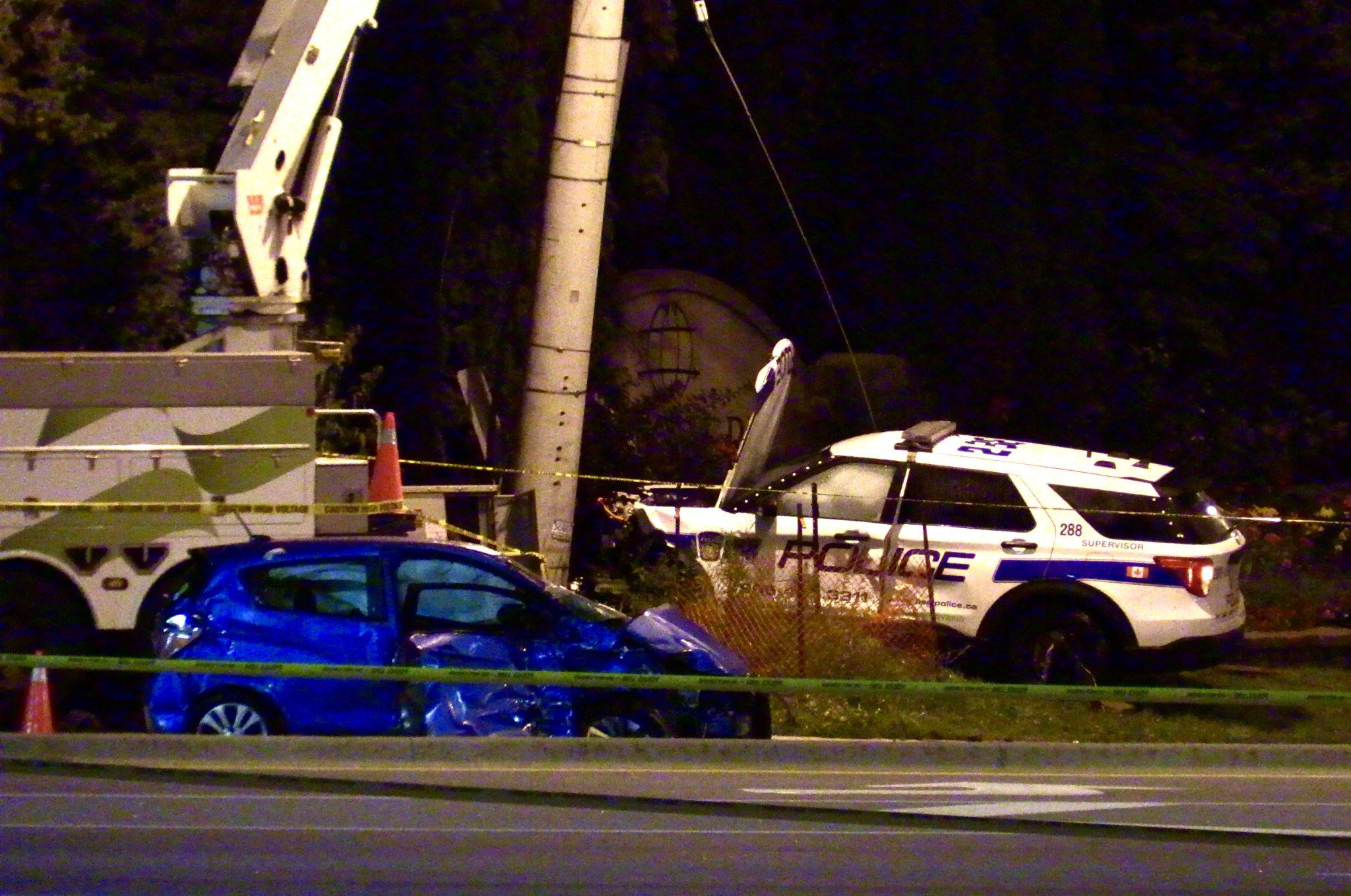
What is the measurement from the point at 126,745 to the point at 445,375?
30.6 ft

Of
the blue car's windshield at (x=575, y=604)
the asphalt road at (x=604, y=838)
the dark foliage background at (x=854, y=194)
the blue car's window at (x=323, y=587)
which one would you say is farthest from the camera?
the dark foliage background at (x=854, y=194)

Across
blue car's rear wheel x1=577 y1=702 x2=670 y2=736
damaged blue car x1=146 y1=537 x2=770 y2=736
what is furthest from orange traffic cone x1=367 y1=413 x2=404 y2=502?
blue car's rear wheel x1=577 y1=702 x2=670 y2=736

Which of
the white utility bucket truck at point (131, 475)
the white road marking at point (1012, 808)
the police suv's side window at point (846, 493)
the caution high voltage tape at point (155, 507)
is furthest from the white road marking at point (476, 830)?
the police suv's side window at point (846, 493)

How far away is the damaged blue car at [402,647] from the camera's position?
873cm

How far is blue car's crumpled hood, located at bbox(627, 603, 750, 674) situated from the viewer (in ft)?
30.0

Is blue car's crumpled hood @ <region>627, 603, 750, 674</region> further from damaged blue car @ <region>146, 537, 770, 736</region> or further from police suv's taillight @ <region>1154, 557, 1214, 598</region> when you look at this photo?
police suv's taillight @ <region>1154, 557, 1214, 598</region>

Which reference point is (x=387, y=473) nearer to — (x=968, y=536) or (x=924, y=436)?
(x=924, y=436)

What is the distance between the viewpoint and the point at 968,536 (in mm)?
11789

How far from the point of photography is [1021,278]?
1936 cm

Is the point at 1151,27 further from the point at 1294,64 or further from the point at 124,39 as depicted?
the point at 124,39

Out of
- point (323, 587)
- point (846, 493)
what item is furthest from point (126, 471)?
point (846, 493)

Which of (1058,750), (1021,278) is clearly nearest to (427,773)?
(1058,750)

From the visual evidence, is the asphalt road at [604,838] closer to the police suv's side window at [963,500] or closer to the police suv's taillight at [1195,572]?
the police suv's taillight at [1195,572]

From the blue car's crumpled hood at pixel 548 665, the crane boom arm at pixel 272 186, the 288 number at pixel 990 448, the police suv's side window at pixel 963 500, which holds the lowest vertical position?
the blue car's crumpled hood at pixel 548 665
